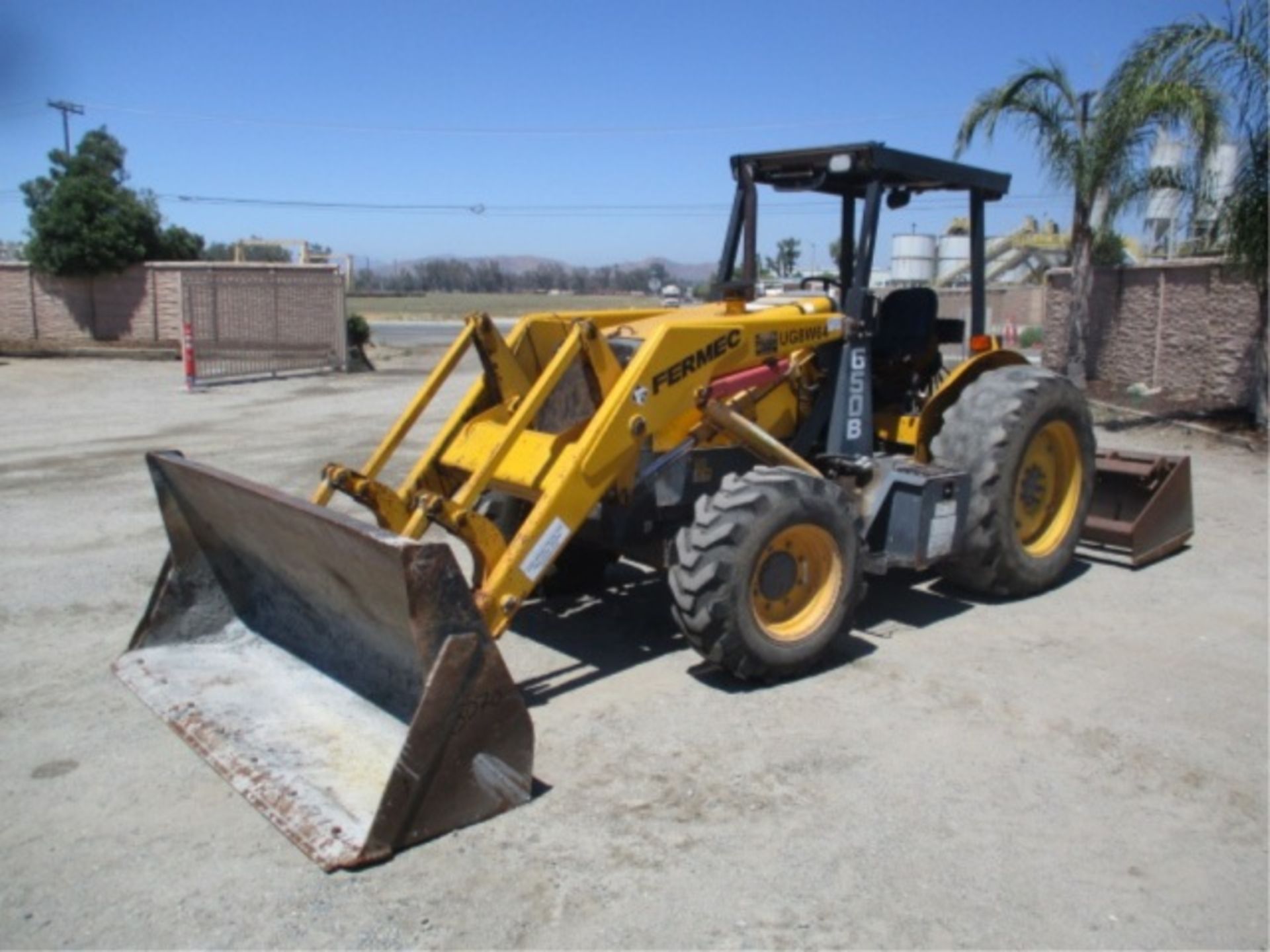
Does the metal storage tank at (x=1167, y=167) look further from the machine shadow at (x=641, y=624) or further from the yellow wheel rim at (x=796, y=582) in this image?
the yellow wheel rim at (x=796, y=582)

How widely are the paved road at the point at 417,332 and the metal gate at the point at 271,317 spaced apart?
5.80 metres

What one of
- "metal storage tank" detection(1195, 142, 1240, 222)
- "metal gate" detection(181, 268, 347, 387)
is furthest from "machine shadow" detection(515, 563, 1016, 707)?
"metal gate" detection(181, 268, 347, 387)

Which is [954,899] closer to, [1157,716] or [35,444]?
[1157,716]

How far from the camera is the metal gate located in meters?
22.1

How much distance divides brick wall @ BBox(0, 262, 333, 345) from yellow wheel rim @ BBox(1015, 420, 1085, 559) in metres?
23.7

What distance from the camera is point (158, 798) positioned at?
13.8 feet

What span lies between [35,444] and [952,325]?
33.9 feet

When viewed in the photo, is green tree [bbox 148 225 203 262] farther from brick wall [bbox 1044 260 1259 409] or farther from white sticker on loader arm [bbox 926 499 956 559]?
white sticker on loader arm [bbox 926 499 956 559]

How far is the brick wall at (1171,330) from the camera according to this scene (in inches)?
561

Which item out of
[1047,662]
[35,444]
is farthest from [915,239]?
[1047,662]

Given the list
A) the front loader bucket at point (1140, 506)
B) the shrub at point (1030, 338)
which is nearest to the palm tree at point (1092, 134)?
the front loader bucket at point (1140, 506)

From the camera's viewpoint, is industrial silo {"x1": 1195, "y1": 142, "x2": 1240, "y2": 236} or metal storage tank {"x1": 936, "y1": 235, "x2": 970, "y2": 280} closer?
industrial silo {"x1": 1195, "y1": 142, "x2": 1240, "y2": 236}

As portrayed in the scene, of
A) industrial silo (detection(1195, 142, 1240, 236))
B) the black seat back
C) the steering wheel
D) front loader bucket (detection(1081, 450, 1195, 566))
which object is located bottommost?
front loader bucket (detection(1081, 450, 1195, 566))

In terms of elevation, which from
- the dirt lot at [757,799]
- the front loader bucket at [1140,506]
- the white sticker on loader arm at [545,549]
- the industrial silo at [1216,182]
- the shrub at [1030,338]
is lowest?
the dirt lot at [757,799]
